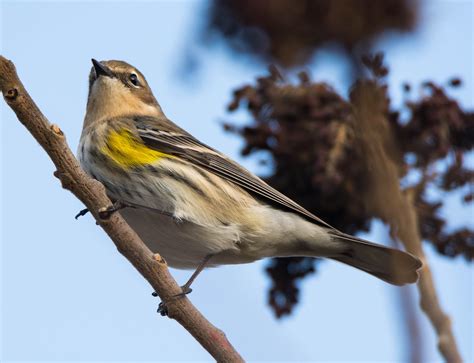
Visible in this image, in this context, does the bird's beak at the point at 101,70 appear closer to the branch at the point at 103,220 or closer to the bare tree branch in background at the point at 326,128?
the bare tree branch in background at the point at 326,128

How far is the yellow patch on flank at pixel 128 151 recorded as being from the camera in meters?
5.56

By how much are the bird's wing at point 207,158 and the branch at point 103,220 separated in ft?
5.93

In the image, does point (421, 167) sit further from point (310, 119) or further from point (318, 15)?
point (318, 15)

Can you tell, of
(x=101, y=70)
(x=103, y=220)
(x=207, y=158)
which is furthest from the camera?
(x=101, y=70)

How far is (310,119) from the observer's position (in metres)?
4.96

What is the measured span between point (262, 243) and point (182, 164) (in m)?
0.99

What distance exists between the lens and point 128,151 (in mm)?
5672

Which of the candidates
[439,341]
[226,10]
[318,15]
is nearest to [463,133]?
[318,15]

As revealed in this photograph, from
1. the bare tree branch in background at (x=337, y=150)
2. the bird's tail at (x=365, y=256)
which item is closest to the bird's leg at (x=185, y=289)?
the bare tree branch in background at (x=337, y=150)

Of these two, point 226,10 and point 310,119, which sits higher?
point 226,10

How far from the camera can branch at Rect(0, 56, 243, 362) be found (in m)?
3.60

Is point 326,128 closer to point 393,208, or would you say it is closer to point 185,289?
point 185,289

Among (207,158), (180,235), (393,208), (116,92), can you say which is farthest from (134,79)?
(393,208)

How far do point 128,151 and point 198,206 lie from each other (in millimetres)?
749
